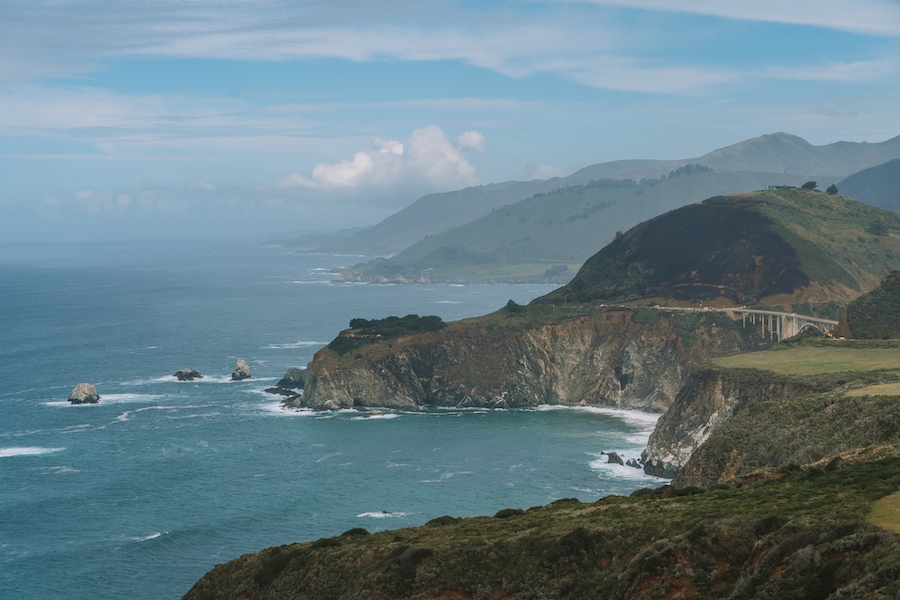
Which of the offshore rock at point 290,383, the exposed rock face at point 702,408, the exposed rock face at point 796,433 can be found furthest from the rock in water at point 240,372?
the exposed rock face at point 796,433

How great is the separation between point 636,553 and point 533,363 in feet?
391

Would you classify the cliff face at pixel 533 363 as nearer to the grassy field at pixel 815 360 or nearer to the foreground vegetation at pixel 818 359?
the foreground vegetation at pixel 818 359

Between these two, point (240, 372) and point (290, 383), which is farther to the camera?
point (240, 372)

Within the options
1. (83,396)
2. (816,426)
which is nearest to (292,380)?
(83,396)

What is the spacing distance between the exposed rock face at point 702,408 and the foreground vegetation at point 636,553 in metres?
51.2

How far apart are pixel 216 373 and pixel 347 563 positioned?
426 ft

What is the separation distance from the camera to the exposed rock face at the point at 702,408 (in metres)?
111

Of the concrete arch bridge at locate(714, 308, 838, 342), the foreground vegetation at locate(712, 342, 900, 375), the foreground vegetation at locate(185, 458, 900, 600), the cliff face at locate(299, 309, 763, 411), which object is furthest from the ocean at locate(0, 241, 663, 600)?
the concrete arch bridge at locate(714, 308, 838, 342)

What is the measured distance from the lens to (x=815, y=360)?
116m

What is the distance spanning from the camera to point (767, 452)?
3189 inches

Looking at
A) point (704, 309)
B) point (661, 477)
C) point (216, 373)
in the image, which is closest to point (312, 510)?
point (661, 477)

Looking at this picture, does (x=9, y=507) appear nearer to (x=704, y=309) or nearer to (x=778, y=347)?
(x=778, y=347)

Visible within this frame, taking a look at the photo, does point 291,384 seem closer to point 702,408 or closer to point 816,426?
point 702,408

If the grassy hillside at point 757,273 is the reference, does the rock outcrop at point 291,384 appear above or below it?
below
